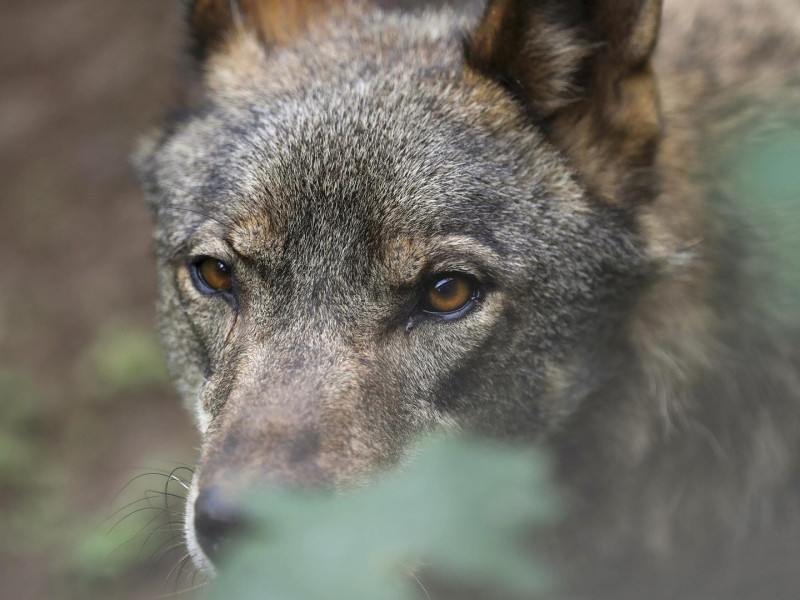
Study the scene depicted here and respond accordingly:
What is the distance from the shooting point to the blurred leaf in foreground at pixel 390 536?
1408 millimetres

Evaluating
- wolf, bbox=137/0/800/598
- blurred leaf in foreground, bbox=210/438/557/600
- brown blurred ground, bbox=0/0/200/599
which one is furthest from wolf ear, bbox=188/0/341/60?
blurred leaf in foreground, bbox=210/438/557/600

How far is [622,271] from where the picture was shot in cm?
335

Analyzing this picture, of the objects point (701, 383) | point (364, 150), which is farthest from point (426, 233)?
point (701, 383)

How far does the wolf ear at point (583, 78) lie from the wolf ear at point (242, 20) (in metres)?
1.10

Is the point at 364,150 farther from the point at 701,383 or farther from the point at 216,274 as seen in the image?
the point at 701,383

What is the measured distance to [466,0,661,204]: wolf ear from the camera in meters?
3.22

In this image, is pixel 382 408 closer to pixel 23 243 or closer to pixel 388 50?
pixel 388 50

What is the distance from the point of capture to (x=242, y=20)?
13.4 feet

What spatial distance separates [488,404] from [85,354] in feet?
16.1

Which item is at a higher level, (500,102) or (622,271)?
(500,102)

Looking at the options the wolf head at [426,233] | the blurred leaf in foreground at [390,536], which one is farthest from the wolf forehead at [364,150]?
the blurred leaf in foreground at [390,536]

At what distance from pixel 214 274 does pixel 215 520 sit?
1234 mm

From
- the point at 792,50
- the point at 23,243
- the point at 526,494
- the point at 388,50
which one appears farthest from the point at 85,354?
the point at 526,494

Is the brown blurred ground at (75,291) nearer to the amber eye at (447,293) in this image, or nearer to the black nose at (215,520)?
the amber eye at (447,293)
